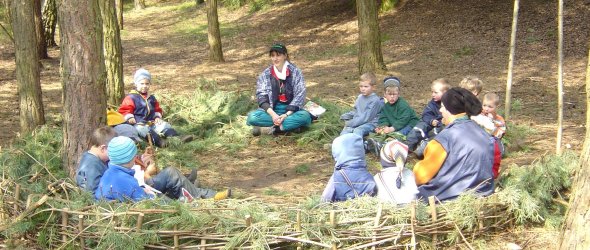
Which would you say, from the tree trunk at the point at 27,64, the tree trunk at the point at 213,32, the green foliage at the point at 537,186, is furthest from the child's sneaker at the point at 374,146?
the tree trunk at the point at 213,32

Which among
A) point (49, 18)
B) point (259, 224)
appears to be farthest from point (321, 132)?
point (49, 18)

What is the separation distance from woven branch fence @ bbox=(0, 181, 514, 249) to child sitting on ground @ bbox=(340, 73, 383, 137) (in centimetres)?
297

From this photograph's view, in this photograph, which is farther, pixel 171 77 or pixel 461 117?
pixel 171 77

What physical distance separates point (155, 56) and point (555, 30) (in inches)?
382

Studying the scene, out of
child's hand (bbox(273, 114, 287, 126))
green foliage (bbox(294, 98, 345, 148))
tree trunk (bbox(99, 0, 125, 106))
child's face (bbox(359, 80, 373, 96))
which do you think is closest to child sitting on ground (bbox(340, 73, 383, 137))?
child's face (bbox(359, 80, 373, 96))

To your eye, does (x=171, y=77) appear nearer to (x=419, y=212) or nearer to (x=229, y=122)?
(x=229, y=122)

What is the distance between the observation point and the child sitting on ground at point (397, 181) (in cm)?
477

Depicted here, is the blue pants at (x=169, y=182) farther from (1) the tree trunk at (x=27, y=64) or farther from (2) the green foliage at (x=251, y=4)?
(2) the green foliage at (x=251, y=4)

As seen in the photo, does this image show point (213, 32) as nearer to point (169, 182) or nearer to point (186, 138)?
point (186, 138)

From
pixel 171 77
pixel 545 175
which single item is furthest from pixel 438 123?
pixel 171 77

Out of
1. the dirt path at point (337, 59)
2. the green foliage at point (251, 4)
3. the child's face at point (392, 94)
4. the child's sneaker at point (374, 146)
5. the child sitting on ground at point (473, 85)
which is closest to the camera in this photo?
the child sitting on ground at point (473, 85)

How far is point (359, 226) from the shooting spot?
4.34 m

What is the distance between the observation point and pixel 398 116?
24.7 ft

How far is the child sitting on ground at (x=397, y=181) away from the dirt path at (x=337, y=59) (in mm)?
1221
